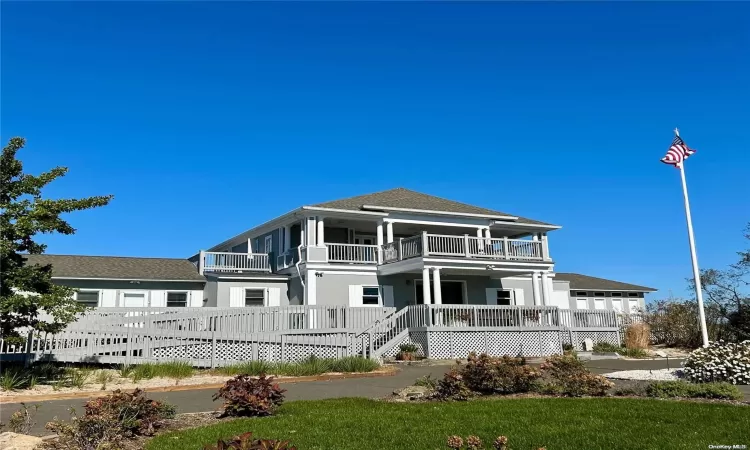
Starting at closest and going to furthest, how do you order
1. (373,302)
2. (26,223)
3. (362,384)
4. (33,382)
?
(26,223) → (33,382) → (362,384) → (373,302)

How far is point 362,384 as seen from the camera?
13.7 metres

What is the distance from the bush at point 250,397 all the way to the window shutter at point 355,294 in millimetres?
17180

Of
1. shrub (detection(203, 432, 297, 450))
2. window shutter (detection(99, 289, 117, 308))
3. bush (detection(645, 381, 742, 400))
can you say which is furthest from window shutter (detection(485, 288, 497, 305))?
shrub (detection(203, 432, 297, 450))

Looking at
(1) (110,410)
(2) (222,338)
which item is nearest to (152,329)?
(2) (222,338)

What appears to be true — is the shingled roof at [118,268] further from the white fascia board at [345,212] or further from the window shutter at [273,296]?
the white fascia board at [345,212]

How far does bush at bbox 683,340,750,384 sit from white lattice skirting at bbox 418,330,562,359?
10.2 m

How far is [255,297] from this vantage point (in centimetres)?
2664

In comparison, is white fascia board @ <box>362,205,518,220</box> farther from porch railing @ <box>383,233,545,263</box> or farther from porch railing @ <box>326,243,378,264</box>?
porch railing @ <box>326,243,378,264</box>

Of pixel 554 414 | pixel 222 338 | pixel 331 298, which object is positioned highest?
pixel 331 298

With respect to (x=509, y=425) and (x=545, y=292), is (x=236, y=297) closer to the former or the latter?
(x=545, y=292)

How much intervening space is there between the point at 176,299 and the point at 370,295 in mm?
8659

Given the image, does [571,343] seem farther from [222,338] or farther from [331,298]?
[222,338]

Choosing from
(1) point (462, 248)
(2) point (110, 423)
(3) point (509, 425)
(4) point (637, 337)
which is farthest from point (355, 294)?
(2) point (110, 423)

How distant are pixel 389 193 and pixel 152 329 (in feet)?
53.0
